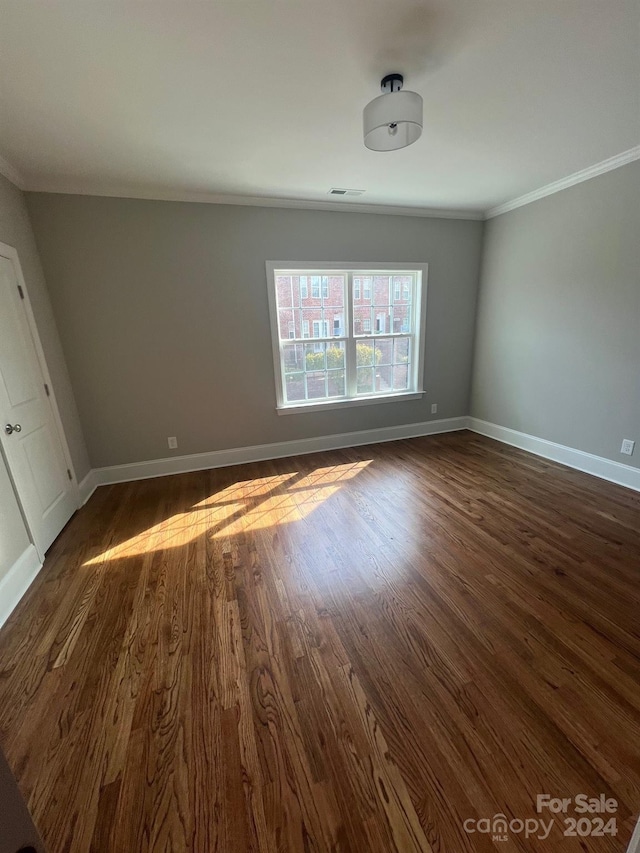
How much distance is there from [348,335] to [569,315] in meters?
2.21

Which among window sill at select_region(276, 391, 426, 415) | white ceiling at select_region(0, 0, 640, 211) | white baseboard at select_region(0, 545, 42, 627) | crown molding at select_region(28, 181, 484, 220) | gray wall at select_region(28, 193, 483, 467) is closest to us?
white ceiling at select_region(0, 0, 640, 211)

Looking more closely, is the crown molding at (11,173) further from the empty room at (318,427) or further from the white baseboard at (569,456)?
the white baseboard at (569,456)

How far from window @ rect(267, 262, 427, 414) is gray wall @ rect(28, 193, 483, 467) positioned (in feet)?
0.49

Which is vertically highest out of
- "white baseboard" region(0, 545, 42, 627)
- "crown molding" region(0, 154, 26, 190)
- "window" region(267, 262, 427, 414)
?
"crown molding" region(0, 154, 26, 190)

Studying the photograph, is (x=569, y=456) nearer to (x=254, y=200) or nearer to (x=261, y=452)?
(x=261, y=452)

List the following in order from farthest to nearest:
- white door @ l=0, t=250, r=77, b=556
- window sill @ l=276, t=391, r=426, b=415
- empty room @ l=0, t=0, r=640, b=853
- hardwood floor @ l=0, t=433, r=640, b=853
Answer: window sill @ l=276, t=391, r=426, b=415
white door @ l=0, t=250, r=77, b=556
empty room @ l=0, t=0, r=640, b=853
hardwood floor @ l=0, t=433, r=640, b=853

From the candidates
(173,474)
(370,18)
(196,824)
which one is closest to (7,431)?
(173,474)

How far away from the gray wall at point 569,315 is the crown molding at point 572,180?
0.05 metres

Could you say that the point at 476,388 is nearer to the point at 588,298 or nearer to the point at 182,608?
the point at 588,298

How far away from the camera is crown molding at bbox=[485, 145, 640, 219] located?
8.59ft

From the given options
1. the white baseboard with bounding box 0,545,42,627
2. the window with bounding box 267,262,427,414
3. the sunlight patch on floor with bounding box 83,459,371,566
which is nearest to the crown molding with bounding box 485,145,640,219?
the window with bounding box 267,262,427,414

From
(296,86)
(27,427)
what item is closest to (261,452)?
(27,427)

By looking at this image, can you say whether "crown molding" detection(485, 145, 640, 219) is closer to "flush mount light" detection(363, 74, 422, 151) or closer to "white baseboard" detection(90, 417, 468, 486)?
"flush mount light" detection(363, 74, 422, 151)

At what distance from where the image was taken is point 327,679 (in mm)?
1440
